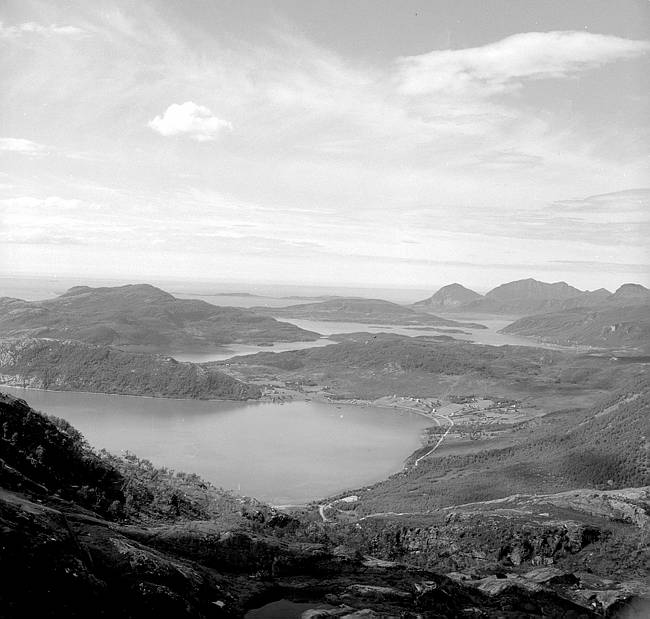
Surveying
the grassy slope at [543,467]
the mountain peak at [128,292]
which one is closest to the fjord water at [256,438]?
the grassy slope at [543,467]

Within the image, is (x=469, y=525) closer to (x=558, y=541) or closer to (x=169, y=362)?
(x=558, y=541)

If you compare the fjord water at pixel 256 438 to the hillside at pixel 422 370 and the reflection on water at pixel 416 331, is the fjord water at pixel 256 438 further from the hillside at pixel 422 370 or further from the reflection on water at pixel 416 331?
the reflection on water at pixel 416 331

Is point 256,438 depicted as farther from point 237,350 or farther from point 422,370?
point 237,350

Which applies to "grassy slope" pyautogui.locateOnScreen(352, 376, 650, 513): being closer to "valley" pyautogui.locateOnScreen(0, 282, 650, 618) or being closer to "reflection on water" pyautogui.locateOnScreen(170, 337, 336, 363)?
"valley" pyautogui.locateOnScreen(0, 282, 650, 618)

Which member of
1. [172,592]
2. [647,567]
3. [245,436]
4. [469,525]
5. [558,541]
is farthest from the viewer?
[245,436]

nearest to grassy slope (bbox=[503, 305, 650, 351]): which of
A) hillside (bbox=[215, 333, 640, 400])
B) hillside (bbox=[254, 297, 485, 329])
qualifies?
hillside (bbox=[254, 297, 485, 329])

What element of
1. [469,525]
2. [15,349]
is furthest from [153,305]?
[469,525]

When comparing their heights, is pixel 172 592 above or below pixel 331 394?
above
